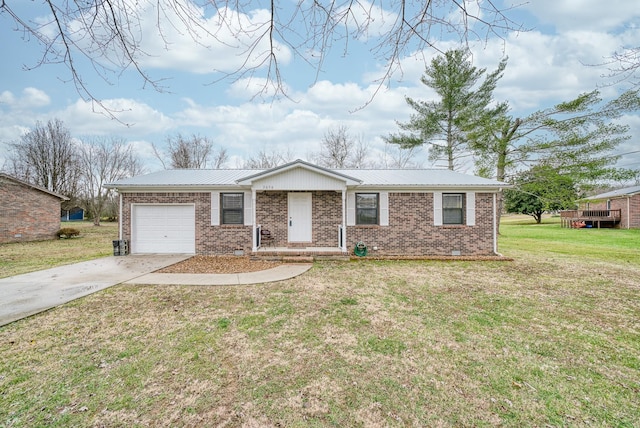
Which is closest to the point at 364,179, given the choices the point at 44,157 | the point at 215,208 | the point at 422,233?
the point at 422,233

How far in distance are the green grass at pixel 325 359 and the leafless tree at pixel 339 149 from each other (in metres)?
21.2

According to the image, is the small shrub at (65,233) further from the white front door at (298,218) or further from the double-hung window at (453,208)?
the double-hung window at (453,208)

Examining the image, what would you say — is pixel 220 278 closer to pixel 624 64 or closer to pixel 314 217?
pixel 314 217

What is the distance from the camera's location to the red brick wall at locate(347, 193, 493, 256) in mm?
10492

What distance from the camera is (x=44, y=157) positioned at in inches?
912

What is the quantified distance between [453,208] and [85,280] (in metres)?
11.7

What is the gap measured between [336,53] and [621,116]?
19.3 m

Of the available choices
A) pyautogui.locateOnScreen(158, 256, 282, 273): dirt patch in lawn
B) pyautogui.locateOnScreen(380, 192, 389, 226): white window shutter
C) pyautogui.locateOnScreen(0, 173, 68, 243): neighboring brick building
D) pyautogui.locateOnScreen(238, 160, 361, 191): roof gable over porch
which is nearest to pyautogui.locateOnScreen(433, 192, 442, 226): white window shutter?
pyautogui.locateOnScreen(380, 192, 389, 226): white window shutter

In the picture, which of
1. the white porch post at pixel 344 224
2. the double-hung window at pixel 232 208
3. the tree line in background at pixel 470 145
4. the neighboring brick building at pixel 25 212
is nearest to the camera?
the white porch post at pixel 344 224

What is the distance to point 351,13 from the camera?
2533 mm

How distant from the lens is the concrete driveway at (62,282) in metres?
4.76

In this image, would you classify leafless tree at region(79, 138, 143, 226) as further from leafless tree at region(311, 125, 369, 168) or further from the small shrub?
leafless tree at region(311, 125, 369, 168)

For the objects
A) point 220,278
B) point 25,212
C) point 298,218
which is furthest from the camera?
point 25,212

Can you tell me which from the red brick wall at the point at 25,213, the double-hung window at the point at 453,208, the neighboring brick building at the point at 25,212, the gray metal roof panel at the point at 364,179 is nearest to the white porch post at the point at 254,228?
the gray metal roof panel at the point at 364,179
